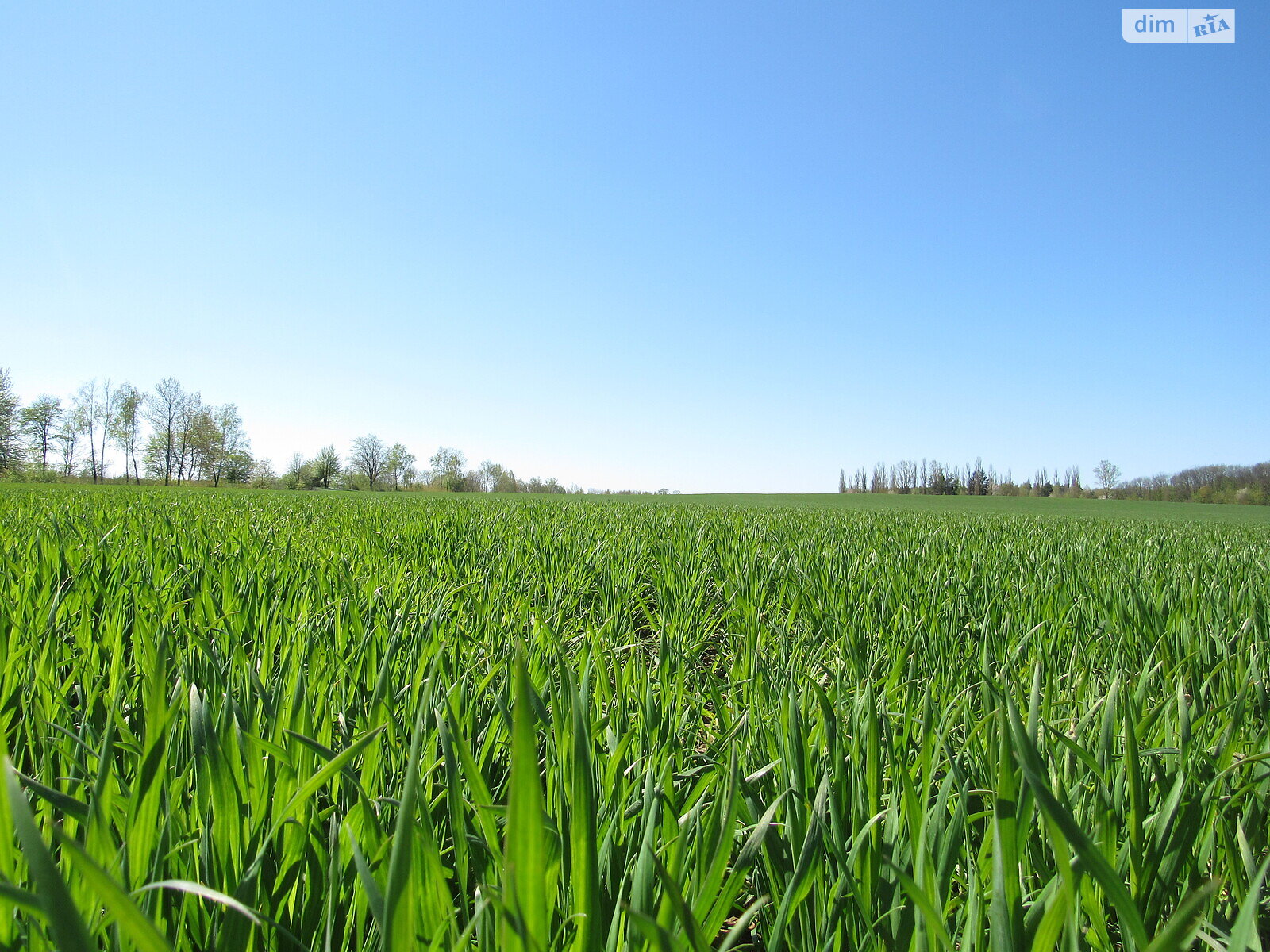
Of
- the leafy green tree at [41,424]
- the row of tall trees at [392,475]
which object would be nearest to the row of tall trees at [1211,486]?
the row of tall trees at [392,475]

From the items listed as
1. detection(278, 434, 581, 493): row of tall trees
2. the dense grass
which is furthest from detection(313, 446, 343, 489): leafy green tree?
the dense grass

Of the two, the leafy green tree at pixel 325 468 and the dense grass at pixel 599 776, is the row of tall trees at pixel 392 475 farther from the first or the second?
the dense grass at pixel 599 776

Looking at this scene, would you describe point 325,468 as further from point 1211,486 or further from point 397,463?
point 1211,486

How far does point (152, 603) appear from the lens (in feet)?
6.31

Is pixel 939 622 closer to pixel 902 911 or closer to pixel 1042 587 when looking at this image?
pixel 1042 587

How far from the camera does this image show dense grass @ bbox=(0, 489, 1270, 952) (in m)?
0.61

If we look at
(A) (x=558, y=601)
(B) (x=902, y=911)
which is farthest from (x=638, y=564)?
(B) (x=902, y=911)

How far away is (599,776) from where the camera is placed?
1.11 metres

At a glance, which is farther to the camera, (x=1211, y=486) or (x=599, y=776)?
(x=1211, y=486)

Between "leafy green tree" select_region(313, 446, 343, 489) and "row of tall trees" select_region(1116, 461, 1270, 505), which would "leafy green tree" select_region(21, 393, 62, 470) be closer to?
"leafy green tree" select_region(313, 446, 343, 489)

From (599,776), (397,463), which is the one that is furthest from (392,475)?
(599,776)

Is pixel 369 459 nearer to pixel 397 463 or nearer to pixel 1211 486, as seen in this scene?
pixel 397 463

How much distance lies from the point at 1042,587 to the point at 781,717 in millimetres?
2606

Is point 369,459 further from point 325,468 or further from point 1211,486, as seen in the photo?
point 1211,486
